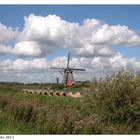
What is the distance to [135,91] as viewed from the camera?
17.8 meters

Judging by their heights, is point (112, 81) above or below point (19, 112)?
above

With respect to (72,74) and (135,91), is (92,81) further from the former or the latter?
(72,74)

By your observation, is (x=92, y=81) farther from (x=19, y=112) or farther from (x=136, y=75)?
(x=19, y=112)
